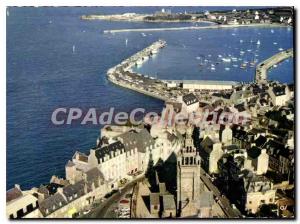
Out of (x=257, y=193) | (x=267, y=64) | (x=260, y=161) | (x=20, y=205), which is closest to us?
(x=20, y=205)

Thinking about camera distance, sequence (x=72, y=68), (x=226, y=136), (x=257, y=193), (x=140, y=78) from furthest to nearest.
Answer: (x=140, y=78), (x=226, y=136), (x=72, y=68), (x=257, y=193)

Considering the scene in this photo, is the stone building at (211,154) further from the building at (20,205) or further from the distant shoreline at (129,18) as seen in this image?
the building at (20,205)

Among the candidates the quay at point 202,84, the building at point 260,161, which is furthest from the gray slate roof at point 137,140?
the building at point 260,161

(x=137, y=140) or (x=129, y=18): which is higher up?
(x=129, y=18)

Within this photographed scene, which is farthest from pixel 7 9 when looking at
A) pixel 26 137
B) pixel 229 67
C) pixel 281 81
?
pixel 281 81

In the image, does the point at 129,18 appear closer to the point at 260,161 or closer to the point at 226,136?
the point at 226,136

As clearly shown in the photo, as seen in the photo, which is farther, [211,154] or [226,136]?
[226,136]

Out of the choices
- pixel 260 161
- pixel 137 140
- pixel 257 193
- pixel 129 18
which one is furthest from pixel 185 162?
pixel 129 18
